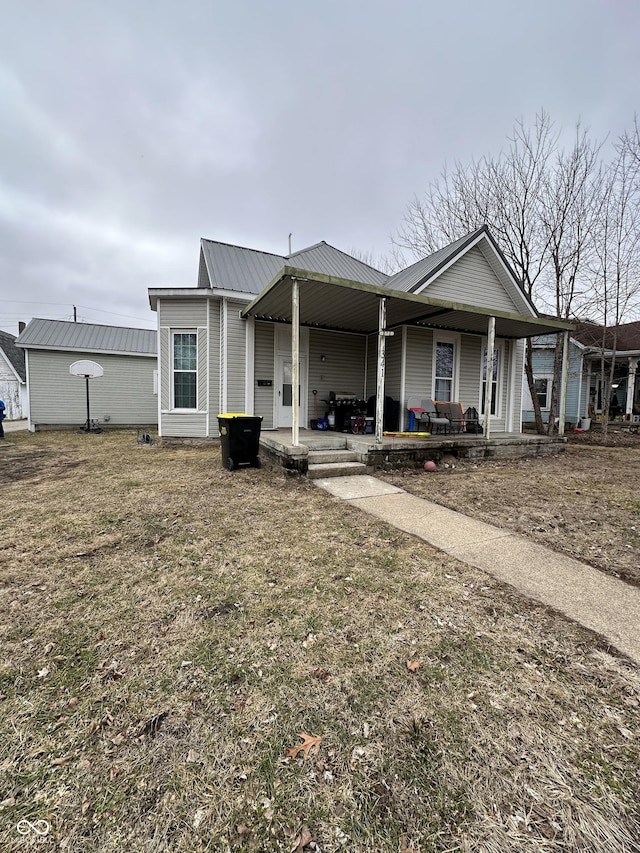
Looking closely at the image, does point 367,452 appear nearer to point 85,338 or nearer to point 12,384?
point 85,338

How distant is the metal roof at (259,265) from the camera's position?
9.91 m

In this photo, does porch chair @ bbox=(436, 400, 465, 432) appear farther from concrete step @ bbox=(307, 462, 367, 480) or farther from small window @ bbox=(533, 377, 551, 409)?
small window @ bbox=(533, 377, 551, 409)

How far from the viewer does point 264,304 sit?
800cm

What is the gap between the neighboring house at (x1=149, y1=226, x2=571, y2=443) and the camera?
9328mm

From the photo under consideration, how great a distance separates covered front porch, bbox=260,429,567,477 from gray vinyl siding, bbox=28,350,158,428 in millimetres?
10125

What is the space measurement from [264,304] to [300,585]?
21.8ft

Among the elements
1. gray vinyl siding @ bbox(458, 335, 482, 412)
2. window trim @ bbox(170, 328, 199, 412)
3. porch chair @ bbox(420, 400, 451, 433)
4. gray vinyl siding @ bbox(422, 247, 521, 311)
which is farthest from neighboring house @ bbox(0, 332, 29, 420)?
gray vinyl siding @ bbox(458, 335, 482, 412)

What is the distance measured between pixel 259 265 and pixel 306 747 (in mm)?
11805

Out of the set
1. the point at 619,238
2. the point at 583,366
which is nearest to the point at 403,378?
the point at 619,238

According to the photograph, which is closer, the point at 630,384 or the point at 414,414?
the point at 414,414

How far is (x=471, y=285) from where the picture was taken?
10008 millimetres

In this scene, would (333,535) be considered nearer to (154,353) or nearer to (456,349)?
(456,349)

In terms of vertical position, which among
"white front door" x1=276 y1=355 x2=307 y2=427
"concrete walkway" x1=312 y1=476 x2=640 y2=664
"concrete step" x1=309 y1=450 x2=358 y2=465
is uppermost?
"white front door" x1=276 y1=355 x2=307 y2=427

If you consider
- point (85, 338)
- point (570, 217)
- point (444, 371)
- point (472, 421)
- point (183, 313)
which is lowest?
point (472, 421)
